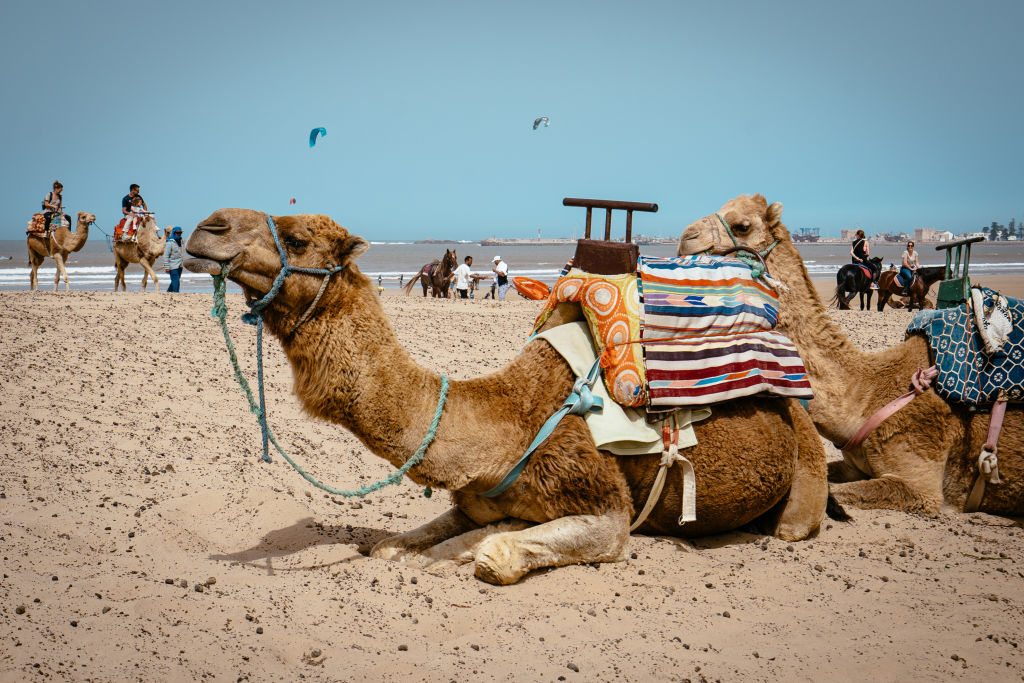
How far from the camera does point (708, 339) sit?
4.29 meters

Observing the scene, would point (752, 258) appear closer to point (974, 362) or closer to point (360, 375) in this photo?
point (974, 362)

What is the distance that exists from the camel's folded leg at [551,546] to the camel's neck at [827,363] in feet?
6.34

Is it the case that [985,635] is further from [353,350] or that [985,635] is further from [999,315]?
[353,350]

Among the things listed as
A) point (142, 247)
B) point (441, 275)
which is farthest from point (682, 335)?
point (441, 275)

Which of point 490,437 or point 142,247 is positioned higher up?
point 142,247

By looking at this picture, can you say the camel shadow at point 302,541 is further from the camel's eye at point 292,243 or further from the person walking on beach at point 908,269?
the person walking on beach at point 908,269

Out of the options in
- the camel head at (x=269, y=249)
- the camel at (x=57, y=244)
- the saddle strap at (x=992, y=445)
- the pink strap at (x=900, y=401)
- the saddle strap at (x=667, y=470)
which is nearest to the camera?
the camel head at (x=269, y=249)

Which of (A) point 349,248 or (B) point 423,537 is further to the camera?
(B) point 423,537

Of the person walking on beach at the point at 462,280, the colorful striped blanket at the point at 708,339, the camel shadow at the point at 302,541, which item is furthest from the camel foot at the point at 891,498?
the person walking on beach at the point at 462,280

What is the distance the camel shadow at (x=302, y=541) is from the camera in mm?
4238

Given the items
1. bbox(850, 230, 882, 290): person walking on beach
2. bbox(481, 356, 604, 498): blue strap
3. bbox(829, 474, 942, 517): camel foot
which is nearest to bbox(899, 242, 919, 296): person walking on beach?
bbox(850, 230, 882, 290): person walking on beach

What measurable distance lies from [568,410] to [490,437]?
42 cm

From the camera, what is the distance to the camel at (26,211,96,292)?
1902 cm

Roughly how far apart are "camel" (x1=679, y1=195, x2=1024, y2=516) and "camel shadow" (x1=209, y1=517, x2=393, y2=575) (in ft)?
8.97
